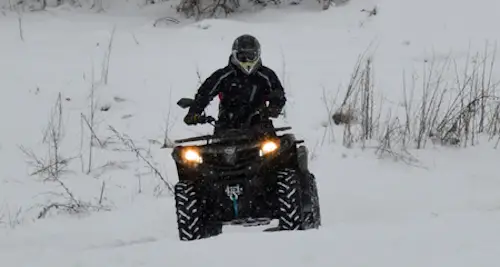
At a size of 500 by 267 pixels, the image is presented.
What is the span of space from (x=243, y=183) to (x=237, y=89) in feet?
3.44

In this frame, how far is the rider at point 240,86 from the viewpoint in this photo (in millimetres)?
6625

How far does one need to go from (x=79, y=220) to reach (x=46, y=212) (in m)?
0.37

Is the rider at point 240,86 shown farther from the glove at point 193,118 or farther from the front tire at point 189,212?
the front tire at point 189,212

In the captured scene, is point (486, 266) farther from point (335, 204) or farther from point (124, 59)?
point (124, 59)

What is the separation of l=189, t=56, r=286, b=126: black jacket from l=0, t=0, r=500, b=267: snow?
942 millimetres

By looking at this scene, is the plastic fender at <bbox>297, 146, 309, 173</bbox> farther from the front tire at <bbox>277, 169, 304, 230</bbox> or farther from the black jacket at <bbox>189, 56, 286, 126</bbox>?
the black jacket at <bbox>189, 56, 286, 126</bbox>

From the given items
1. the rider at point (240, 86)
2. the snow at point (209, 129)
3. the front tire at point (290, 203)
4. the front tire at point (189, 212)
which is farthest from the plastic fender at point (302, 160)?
the front tire at point (189, 212)

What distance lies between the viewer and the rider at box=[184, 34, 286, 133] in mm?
6625

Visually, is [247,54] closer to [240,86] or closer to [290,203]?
[240,86]

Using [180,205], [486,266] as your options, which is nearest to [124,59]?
[180,205]

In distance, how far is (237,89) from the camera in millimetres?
6738

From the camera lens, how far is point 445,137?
31.8 ft

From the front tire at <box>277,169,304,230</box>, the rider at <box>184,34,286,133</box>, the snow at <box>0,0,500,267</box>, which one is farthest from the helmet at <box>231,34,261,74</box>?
the snow at <box>0,0,500,267</box>

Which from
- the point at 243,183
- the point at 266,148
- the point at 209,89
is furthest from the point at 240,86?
the point at 243,183
